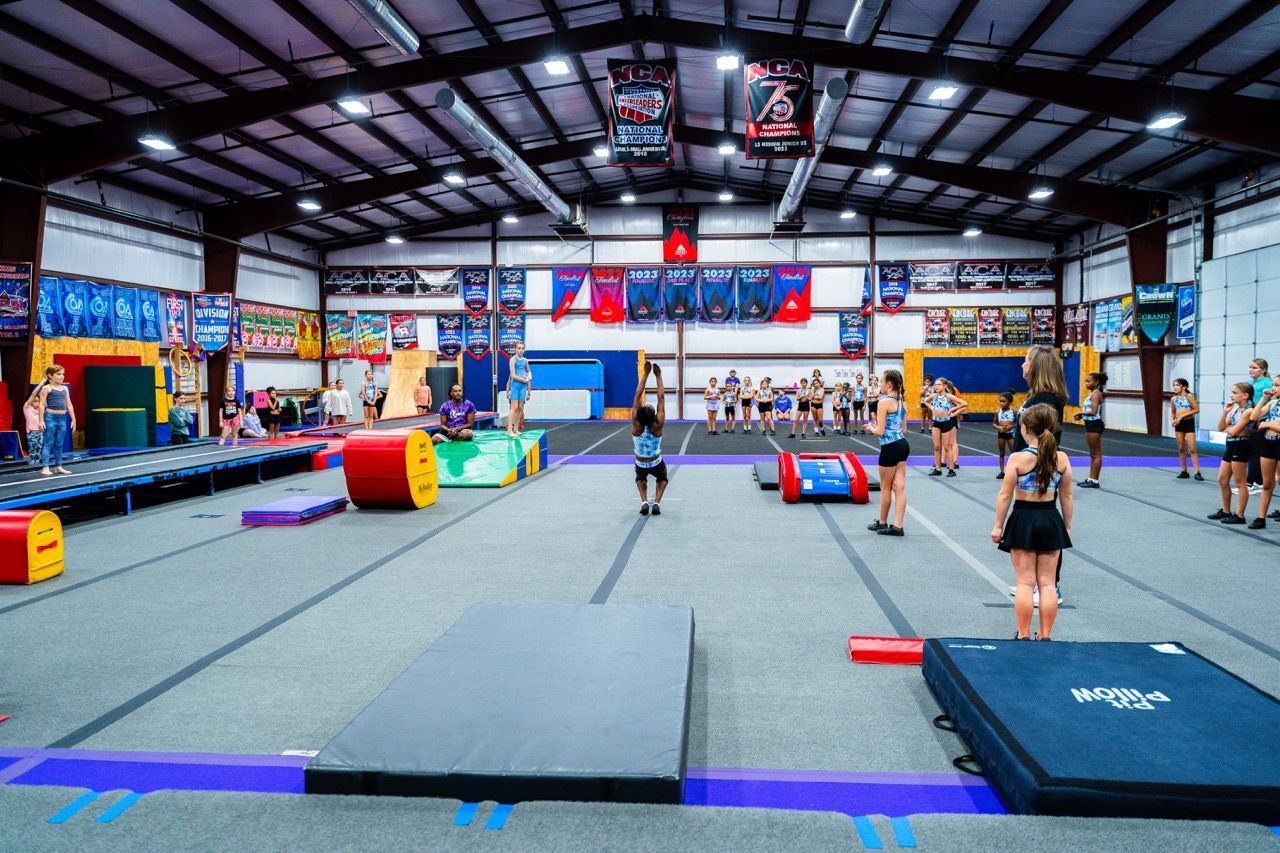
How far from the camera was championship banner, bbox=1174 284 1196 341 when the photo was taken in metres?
17.3

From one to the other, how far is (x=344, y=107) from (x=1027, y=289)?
21896 mm

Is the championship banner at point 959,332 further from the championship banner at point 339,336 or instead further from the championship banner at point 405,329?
the championship banner at point 339,336

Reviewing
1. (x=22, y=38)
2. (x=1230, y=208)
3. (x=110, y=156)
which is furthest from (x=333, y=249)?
(x=1230, y=208)

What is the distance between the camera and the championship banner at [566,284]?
83.9 ft

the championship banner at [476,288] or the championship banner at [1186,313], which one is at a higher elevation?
the championship banner at [476,288]

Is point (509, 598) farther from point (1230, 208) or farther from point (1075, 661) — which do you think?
point (1230, 208)

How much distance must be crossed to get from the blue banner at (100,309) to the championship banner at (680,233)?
1613 cm

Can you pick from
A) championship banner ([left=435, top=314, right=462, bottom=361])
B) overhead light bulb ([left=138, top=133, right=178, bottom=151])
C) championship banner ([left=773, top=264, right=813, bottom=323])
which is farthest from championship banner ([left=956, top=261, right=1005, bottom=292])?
overhead light bulb ([left=138, top=133, right=178, bottom=151])

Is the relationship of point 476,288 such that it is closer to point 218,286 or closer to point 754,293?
point 218,286

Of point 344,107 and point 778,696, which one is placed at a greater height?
point 344,107

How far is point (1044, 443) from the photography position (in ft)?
12.8

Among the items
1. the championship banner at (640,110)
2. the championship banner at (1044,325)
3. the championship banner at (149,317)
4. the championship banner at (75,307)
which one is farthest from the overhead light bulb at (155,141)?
the championship banner at (1044,325)

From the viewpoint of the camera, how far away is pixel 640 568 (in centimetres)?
613

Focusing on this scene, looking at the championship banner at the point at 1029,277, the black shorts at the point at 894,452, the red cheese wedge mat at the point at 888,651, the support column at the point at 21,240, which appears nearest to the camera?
the red cheese wedge mat at the point at 888,651
